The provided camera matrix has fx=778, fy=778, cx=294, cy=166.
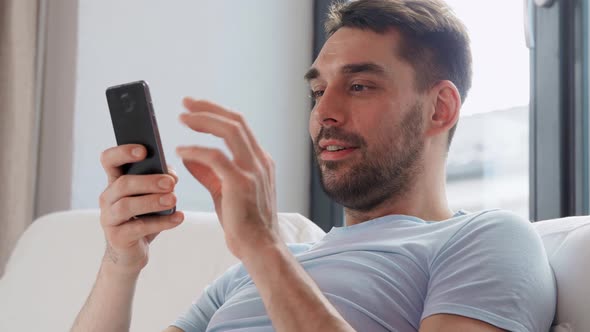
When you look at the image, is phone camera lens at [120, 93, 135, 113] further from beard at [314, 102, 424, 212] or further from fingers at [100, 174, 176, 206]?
beard at [314, 102, 424, 212]

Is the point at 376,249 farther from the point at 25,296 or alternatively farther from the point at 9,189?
the point at 9,189

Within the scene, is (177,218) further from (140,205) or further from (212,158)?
(212,158)

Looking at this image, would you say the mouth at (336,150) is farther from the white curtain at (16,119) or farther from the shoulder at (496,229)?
the white curtain at (16,119)

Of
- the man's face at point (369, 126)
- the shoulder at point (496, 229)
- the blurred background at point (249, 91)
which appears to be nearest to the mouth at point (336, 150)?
the man's face at point (369, 126)

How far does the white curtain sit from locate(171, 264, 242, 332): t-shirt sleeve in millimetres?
1261

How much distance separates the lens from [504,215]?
111 centimetres

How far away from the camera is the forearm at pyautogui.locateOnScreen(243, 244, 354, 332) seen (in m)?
0.90

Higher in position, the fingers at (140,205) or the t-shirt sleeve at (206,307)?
the fingers at (140,205)

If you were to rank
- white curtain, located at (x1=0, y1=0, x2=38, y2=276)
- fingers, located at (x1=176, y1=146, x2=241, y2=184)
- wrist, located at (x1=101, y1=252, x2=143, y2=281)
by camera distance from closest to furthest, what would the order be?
fingers, located at (x1=176, y1=146, x2=241, y2=184)
wrist, located at (x1=101, y1=252, x2=143, y2=281)
white curtain, located at (x1=0, y1=0, x2=38, y2=276)

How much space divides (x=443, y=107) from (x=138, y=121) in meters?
0.58

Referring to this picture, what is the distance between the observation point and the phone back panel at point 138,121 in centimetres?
103

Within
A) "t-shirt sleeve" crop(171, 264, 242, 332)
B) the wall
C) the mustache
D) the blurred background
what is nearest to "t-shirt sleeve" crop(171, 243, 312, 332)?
"t-shirt sleeve" crop(171, 264, 242, 332)

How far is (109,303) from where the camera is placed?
1280 millimetres

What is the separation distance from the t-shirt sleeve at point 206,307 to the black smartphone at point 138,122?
Answer: 41 centimetres
